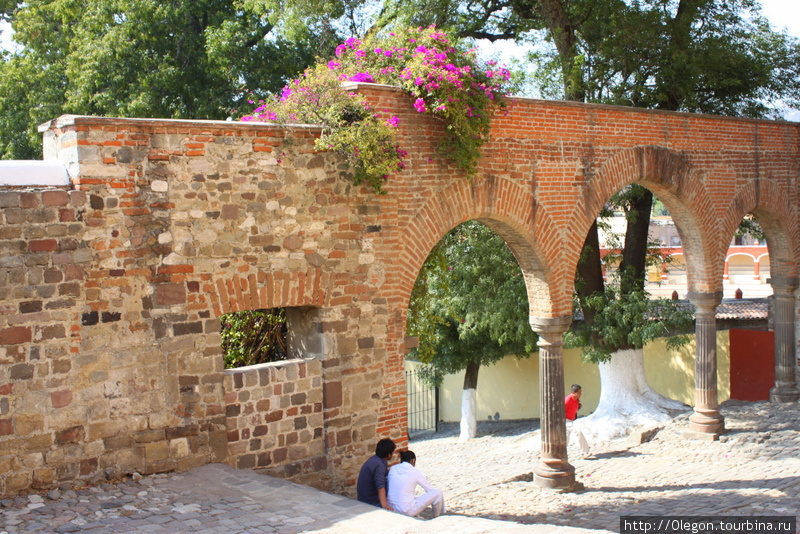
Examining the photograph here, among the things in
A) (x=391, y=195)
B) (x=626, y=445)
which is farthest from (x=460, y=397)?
(x=391, y=195)

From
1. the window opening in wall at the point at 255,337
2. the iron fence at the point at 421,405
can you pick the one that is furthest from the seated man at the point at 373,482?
the iron fence at the point at 421,405

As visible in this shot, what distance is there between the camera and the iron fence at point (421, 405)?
18.6m

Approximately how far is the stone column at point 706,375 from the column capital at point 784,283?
6.75 ft

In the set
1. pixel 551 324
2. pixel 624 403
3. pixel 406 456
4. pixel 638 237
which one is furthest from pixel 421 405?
pixel 406 456

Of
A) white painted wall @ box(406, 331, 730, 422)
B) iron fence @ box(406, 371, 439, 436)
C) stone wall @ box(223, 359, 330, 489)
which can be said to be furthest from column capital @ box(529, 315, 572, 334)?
iron fence @ box(406, 371, 439, 436)

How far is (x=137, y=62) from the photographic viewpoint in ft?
51.5

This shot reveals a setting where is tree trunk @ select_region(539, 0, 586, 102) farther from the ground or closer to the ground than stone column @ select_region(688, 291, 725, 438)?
farther from the ground

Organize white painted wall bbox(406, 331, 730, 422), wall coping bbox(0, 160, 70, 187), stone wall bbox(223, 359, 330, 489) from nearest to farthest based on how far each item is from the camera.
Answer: wall coping bbox(0, 160, 70, 187) → stone wall bbox(223, 359, 330, 489) → white painted wall bbox(406, 331, 730, 422)

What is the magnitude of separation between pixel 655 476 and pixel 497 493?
2.17m

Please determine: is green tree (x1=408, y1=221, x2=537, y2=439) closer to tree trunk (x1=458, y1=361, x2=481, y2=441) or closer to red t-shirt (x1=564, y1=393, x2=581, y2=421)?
tree trunk (x1=458, y1=361, x2=481, y2=441)

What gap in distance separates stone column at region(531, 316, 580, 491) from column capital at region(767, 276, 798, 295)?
567cm

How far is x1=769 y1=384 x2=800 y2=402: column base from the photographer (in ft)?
45.8

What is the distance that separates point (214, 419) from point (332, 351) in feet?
4.14

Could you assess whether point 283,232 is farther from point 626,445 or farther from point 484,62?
point 626,445
